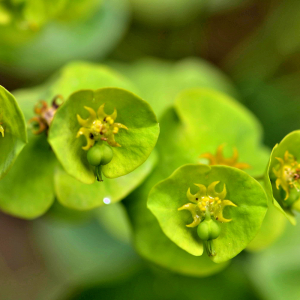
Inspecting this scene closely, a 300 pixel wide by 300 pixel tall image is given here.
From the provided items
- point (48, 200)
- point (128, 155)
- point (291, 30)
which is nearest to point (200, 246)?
point (128, 155)

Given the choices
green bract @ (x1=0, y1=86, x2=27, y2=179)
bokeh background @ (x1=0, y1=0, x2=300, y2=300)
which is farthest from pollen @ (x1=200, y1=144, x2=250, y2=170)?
bokeh background @ (x1=0, y1=0, x2=300, y2=300)

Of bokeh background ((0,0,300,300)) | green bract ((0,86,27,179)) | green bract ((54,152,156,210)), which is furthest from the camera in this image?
bokeh background ((0,0,300,300))

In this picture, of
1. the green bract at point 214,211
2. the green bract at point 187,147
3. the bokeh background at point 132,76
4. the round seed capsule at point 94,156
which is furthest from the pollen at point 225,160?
the bokeh background at point 132,76

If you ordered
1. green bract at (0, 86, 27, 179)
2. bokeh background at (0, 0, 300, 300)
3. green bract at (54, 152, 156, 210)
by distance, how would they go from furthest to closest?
bokeh background at (0, 0, 300, 300)
green bract at (54, 152, 156, 210)
green bract at (0, 86, 27, 179)

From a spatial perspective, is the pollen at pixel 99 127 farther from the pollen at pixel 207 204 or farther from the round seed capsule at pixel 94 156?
the pollen at pixel 207 204

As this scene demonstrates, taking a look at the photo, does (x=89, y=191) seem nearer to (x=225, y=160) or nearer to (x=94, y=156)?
(x=94, y=156)

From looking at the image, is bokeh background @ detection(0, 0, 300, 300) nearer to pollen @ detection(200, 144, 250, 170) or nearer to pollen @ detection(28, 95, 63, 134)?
pollen @ detection(28, 95, 63, 134)

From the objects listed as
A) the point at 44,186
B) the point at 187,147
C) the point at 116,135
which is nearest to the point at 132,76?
the point at 187,147

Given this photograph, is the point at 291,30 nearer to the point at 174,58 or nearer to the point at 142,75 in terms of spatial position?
the point at 174,58
